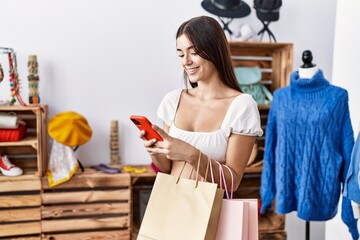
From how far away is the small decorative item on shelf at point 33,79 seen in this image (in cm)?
272

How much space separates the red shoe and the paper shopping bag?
193cm

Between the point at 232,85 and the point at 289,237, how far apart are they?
94.8 inches

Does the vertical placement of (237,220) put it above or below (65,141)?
above

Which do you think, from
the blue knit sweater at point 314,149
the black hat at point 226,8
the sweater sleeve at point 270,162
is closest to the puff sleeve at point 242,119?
the blue knit sweater at point 314,149

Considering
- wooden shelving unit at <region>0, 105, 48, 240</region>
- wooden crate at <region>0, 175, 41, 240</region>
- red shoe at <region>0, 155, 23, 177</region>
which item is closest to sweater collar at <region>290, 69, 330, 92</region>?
wooden shelving unit at <region>0, 105, 48, 240</region>

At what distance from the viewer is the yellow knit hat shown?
270 centimetres

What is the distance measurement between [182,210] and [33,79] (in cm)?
195

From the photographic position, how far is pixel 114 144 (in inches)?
117

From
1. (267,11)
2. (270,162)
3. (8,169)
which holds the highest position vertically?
(267,11)

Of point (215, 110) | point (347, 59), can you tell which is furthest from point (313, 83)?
point (215, 110)

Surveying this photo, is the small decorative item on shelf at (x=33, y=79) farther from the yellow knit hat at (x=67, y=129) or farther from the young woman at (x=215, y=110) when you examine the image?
the young woman at (x=215, y=110)

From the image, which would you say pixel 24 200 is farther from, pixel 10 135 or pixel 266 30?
pixel 266 30

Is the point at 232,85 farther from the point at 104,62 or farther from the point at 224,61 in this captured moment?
the point at 104,62

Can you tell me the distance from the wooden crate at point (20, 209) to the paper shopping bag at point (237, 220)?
185 cm
